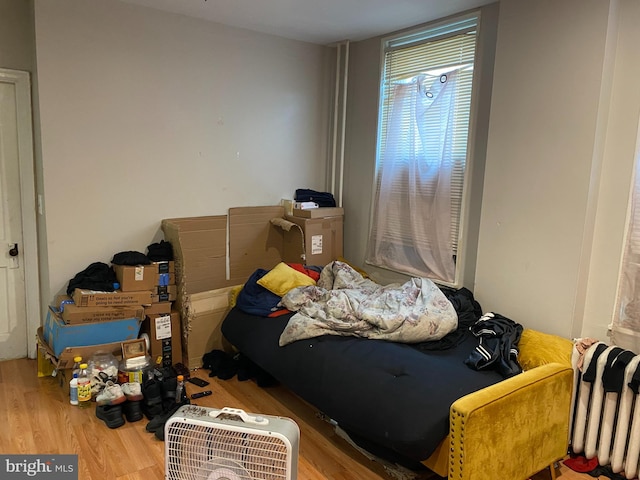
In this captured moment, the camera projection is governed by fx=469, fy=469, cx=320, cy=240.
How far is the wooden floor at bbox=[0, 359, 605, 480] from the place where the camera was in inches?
90.6

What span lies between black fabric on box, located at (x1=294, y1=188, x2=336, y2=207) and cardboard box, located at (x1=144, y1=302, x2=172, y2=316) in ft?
4.67

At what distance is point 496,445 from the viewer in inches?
77.1

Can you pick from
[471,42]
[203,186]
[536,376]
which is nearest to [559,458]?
[536,376]

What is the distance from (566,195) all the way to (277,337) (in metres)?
1.83

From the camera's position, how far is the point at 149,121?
11.1ft

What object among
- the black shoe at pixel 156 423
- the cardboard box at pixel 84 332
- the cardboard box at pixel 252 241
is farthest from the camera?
the cardboard box at pixel 252 241

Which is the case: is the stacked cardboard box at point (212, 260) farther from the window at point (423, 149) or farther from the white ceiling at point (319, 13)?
the white ceiling at point (319, 13)

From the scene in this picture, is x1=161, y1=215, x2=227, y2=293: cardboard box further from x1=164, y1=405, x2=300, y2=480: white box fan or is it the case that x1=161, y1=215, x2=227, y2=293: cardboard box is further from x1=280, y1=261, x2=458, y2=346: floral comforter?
x1=164, y1=405, x2=300, y2=480: white box fan

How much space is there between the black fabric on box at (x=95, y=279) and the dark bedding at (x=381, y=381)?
44.6 inches

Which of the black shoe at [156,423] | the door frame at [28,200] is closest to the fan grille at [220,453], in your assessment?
the black shoe at [156,423]

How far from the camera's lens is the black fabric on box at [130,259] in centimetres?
320

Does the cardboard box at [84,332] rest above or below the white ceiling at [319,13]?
below

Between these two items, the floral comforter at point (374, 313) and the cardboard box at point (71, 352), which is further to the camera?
the cardboard box at point (71, 352)

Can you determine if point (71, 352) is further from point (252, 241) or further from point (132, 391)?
point (252, 241)
